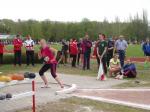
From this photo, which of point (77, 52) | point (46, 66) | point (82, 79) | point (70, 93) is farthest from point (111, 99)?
point (77, 52)

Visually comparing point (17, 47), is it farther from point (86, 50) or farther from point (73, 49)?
point (86, 50)

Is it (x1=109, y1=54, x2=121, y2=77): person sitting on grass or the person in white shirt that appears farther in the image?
the person in white shirt

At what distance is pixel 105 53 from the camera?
19.7 m

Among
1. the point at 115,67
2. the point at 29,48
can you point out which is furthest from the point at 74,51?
the point at 115,67

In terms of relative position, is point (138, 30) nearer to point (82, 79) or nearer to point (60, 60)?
point (60, 60)

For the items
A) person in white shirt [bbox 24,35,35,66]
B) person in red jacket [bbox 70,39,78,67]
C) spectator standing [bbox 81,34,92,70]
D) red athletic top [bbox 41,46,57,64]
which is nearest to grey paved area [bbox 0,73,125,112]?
red athletic top [bbox 41,46,57,64]

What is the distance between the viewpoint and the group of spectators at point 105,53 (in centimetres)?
1947

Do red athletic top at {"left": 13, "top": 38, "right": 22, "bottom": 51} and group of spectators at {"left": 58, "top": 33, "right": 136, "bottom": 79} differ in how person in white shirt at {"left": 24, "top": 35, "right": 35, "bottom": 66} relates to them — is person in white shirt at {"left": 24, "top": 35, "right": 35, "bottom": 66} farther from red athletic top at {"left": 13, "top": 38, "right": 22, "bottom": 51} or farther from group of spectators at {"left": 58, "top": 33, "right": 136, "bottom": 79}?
group of spectators at {"left": 58, "top": 33, "right": 136, "bottom": 79}

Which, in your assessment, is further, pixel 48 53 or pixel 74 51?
pixel 74 51

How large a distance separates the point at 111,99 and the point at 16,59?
1393cm

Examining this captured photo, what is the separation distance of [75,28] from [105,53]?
91.9 m

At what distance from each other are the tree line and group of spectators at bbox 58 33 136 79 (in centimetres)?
7782

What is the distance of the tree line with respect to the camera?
10812 centimetres

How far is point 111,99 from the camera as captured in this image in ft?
42.7
